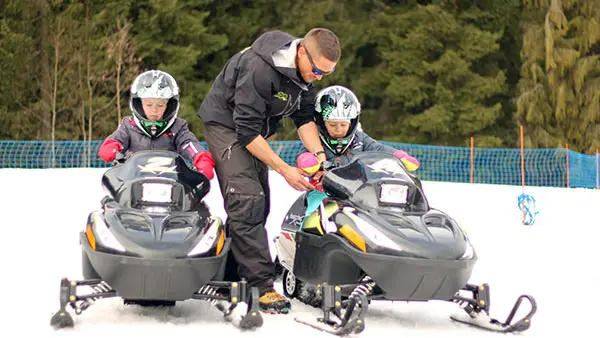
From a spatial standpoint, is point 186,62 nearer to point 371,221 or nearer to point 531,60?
point 531,60

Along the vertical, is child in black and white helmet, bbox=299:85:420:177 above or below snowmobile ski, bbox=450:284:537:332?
above

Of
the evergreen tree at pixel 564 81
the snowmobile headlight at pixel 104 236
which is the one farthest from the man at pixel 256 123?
the evergreen tree at pixel 564 81

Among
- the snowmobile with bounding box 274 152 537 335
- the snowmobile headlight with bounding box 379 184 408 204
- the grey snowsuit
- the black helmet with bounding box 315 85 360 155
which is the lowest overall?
the snowmobile with bounding box 274 152 537 335

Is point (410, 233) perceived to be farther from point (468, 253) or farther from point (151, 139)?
point (151, 139)

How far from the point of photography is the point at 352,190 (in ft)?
20.0

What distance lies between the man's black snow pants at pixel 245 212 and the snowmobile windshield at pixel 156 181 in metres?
0.18

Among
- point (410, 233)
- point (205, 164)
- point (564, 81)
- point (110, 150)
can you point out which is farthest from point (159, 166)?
point (564, 81)

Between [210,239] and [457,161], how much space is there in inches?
995

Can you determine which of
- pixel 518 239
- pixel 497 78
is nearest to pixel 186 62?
pixel 497 78

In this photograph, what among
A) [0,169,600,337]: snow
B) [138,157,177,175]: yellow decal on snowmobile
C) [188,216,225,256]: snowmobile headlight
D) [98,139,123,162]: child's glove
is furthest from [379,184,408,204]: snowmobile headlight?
[98,139,123,162]: child's glove

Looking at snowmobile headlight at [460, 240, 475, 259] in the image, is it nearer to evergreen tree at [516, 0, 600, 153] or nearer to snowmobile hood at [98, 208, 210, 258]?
snowmobile hood at [98, 208, 210, 258]

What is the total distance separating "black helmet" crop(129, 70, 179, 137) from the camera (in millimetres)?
6859

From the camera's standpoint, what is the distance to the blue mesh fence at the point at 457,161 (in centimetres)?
2559

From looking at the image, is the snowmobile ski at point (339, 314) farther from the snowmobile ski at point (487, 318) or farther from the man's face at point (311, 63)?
the man's face at point (311, 63)
